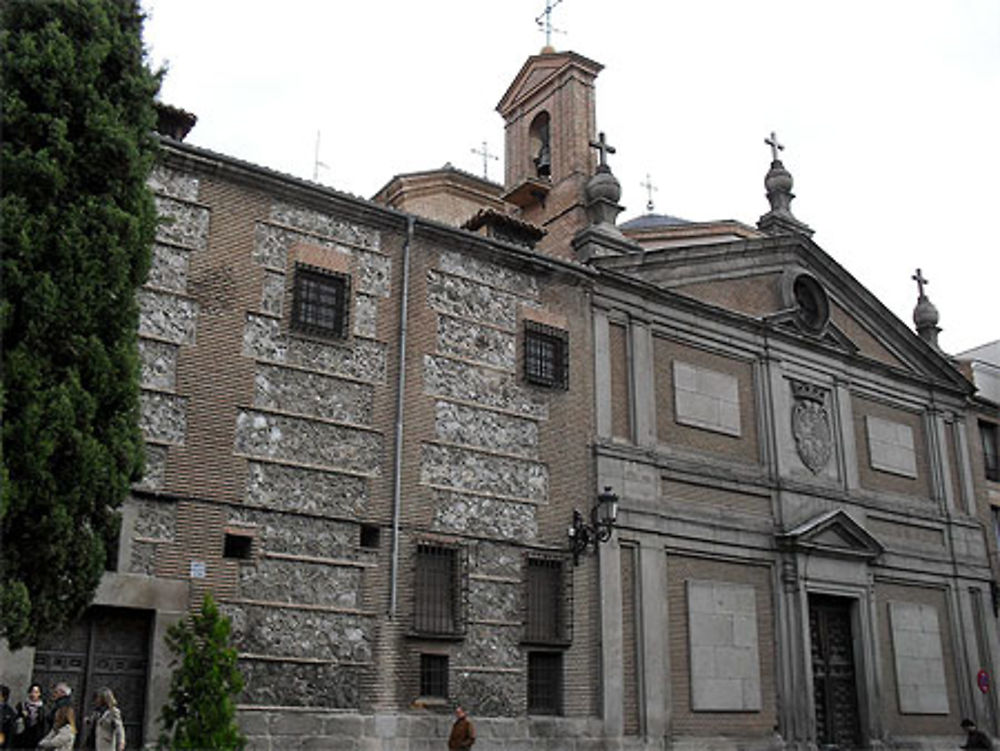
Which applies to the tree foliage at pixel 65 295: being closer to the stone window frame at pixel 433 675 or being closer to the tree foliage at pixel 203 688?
the tree foliage at pixel 203 688

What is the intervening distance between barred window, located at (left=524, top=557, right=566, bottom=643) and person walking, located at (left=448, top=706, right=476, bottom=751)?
7.58 ft

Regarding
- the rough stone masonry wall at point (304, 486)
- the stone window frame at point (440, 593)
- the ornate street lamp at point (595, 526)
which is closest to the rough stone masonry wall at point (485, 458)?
the stone window frame at point (440, 593)

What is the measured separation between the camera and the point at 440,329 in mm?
16328

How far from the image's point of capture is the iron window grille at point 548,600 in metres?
16.0

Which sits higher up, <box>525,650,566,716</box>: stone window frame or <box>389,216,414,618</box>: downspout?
<box>389,216,414,618</box>: downspout

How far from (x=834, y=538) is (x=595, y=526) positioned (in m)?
5.69

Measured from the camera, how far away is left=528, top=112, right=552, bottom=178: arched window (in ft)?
70.8

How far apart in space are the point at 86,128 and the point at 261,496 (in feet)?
16.5

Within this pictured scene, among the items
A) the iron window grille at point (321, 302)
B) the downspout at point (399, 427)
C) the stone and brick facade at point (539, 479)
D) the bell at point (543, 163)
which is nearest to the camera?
the stone and brick facade at point (539, 479)

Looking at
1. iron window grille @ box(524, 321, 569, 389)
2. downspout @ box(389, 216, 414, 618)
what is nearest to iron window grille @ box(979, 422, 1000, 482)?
iron window grille @ box(524, 321, 569, 389)

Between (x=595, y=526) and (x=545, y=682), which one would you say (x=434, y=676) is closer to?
(x=545, y=682)

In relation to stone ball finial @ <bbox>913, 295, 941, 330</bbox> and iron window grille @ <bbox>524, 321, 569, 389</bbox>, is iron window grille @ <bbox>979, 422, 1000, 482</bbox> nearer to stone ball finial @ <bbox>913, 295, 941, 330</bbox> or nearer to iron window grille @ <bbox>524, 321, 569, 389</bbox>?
stone ball finial @ <bbox>913, 295, 941, 330</bbox>

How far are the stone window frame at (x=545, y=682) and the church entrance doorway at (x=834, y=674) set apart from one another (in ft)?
17.5

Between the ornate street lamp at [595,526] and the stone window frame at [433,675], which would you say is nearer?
the stone window frame at [433,675]
